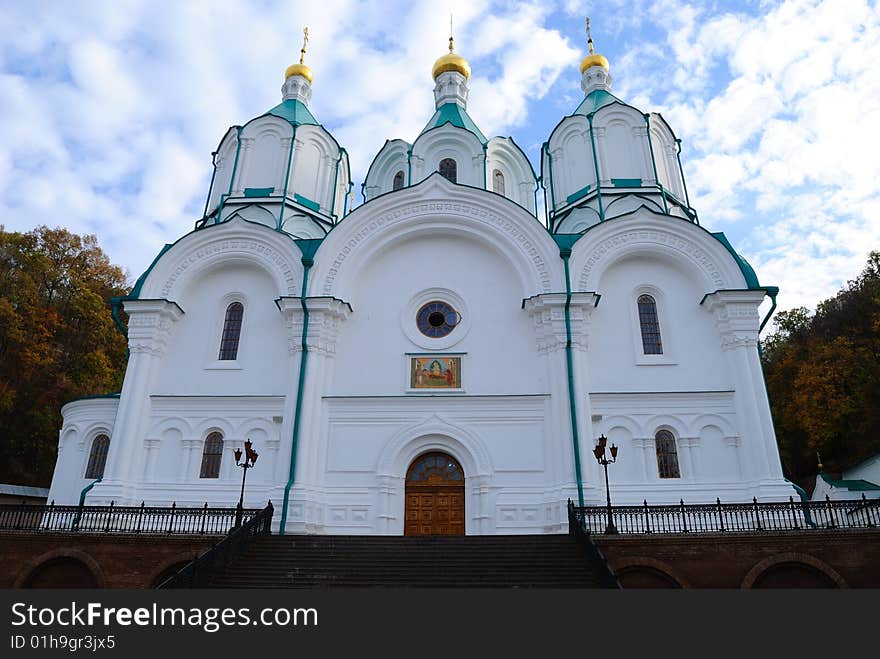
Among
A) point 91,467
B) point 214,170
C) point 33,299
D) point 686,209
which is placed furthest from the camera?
point 33,299

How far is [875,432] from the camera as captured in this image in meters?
24.5

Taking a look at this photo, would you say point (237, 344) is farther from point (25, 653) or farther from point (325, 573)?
point (25, 653)

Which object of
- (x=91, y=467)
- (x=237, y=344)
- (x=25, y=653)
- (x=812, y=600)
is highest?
(x=237, y=344)

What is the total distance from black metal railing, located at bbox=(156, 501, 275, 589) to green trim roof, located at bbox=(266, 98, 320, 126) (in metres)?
15.1

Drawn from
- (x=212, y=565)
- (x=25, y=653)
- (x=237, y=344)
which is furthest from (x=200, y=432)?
(x=25, y=653)

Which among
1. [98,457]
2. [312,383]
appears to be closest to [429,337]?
[312,383]

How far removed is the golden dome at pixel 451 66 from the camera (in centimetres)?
2658

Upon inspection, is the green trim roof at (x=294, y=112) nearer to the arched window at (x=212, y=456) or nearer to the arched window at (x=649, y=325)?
the arched window at (x=212, y=456)

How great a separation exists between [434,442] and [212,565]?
22.3ft

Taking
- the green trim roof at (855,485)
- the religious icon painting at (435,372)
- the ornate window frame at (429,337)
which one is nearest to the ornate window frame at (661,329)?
the ornate window frame at (429,337)

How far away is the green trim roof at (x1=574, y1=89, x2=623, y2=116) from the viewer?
22.9 metres

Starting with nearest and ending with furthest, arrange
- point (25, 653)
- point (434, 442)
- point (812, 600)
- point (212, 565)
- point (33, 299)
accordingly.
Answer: point (25, 653) → point (812, 600) → point (212, 565) → point (434, 442) → point (33, 299)

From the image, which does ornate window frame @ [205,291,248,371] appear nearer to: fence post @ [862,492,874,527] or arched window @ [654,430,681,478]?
arched window @ [654,430,681,478]

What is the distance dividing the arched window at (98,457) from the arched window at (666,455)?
609 inches
